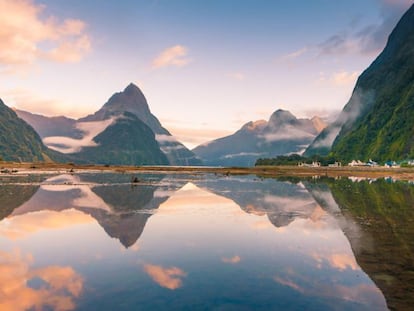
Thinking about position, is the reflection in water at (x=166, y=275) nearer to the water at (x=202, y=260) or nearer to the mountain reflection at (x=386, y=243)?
the water at (x=202, y=260)

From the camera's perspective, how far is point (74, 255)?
2638 cm

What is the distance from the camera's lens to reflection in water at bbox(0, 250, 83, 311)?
56.1ft

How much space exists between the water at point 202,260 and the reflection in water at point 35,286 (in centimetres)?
6

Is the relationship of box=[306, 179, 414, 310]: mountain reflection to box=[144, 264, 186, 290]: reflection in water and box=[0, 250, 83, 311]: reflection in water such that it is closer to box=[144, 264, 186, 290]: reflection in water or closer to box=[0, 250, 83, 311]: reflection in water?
box=[144, 264, 186, 290]: reflection in water

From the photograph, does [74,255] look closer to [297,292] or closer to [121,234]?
[121,234]

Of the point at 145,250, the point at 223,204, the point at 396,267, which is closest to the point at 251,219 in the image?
the point at 223,204

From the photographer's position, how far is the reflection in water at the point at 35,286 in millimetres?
17109

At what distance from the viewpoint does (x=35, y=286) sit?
1967cm

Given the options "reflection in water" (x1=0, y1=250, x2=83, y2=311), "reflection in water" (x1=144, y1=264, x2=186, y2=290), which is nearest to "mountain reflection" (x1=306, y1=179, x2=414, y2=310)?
"reflection in water" (x1=144, y1=264, x2=186, y2=290)

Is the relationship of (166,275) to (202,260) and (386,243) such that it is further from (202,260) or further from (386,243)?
(386,243)

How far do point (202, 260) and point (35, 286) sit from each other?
10747 millimetres

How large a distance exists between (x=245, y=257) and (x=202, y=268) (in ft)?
14.5

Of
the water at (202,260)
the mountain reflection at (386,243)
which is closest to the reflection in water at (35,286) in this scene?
the water at (202,260)

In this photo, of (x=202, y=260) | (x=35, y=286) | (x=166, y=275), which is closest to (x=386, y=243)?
(x=202, y=260)
